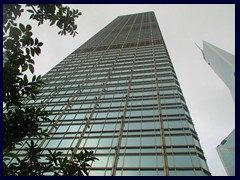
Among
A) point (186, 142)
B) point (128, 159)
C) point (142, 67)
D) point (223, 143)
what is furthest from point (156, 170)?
point (223, 143)

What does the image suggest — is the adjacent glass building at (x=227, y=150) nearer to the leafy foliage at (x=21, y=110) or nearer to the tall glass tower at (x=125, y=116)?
the tall glass tower at (x=125, y=116)

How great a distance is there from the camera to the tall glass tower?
22.1m

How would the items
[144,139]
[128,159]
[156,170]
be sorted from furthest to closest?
[144,139], [128,159], [156,170]

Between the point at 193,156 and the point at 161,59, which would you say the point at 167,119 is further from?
the point at 161,59

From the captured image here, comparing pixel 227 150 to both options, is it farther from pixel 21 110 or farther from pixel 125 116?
pixel 21 110

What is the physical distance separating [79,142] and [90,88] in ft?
45.2

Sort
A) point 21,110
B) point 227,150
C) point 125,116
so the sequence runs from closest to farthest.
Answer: point 21,110
point 125,116
point 227,150

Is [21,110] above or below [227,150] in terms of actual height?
above

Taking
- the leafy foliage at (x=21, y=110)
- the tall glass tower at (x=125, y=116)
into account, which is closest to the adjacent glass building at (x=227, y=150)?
the tall glass tower at (x=125, y=116)

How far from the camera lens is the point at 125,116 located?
2948 cm

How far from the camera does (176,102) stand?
101 feet

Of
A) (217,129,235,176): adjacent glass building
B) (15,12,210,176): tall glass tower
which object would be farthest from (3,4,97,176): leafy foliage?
(217,129,235,176): adjacent glass building

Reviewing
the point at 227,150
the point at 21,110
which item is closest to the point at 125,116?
the point at 21,110

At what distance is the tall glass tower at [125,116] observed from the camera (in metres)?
22.1
